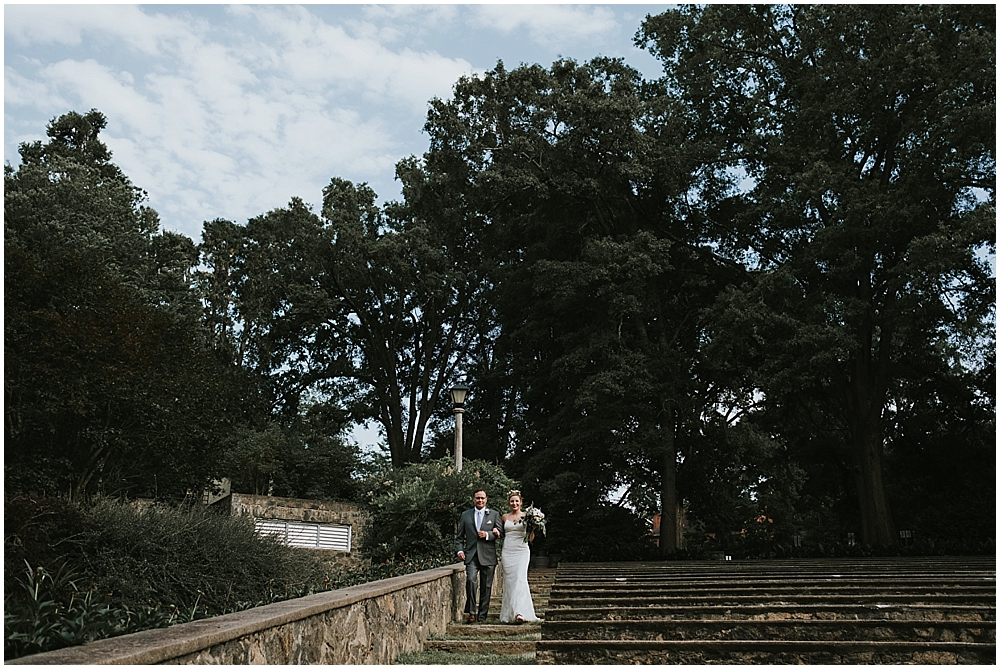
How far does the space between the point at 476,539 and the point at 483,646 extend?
236 cm

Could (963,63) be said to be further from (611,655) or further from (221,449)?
(221,449)

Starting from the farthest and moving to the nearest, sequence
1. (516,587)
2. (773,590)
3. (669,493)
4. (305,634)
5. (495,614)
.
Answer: (669,493) < (495,614) < (773,590) < (516,587) < (305,634)

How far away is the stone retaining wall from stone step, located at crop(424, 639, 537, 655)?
20 centimetres

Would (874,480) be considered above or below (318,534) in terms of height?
above

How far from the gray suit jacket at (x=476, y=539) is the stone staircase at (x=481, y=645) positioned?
0.78 meters

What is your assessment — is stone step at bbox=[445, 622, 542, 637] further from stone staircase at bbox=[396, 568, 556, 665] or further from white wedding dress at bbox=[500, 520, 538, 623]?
white wedding dress at bbox=[500, 520, 538, 623]

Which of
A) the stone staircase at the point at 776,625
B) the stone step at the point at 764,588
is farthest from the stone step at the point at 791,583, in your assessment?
the stone staircase at the point at 776,625

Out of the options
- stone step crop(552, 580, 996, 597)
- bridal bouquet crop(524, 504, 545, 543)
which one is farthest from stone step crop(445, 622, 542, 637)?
bridal bouquet crop(524, 504, 545, 543)

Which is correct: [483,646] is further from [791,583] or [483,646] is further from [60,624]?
[791,583]

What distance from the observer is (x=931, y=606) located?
27.3ft

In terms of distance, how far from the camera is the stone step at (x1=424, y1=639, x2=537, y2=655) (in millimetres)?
8375

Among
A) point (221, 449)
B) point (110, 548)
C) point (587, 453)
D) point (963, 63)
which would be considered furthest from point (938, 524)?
point (110, 548)

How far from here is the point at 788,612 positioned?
882 centimetres

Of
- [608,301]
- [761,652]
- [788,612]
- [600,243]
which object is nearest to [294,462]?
[608,301]
